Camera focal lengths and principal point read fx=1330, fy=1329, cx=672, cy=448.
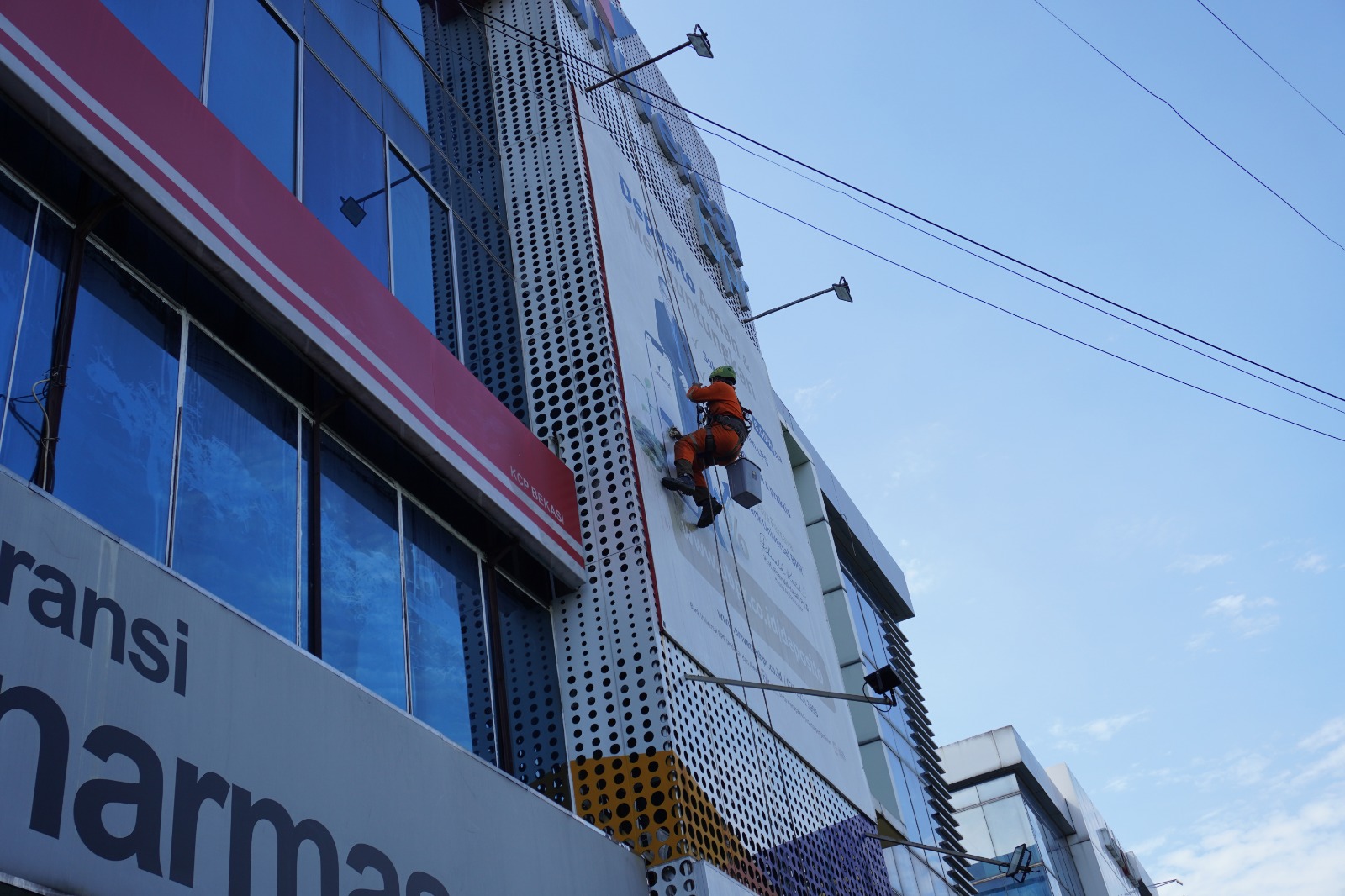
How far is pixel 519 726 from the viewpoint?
10781 mm

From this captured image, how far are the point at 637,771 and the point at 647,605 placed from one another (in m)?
1.46

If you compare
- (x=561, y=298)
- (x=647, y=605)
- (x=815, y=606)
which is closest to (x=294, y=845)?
(x=647, y=605)

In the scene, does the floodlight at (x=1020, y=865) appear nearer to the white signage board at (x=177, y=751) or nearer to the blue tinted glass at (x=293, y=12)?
the white signage board at (x=177, y=751)

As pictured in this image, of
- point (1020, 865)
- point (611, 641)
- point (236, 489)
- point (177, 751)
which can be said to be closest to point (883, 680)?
point (611, 641)

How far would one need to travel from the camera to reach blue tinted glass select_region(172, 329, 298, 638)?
292 inches

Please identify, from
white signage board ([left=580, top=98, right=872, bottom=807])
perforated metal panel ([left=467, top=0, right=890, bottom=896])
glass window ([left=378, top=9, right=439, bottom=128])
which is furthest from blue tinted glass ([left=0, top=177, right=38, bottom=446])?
white signage board ([left=580, top=98, right=872, bottom=807])

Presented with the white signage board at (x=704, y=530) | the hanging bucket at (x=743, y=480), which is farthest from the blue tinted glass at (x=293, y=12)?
the hanging bucket at (x=743, y=480)

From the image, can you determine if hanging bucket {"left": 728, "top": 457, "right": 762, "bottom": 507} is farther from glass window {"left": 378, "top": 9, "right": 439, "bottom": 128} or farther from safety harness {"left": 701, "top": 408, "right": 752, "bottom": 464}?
glass window {"left": 378, "top": 9, "right": 439, "bottom": 128}

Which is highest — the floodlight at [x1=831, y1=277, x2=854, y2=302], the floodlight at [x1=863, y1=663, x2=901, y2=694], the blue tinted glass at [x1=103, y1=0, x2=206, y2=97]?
the floodlight at [x1=831, y1=277, x2=854, y2=302]

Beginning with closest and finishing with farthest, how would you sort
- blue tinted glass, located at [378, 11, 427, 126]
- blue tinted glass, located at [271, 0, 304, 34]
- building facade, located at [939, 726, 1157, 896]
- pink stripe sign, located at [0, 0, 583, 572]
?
1. pink stripe sign, located at [0, 0, 583, 572]
2. blue tinted glass, located at [271, 0, 304, 34]
3. blue tinted glass, located at [378, 11, 427, 126]
4. building facade, located at [939, 726, 1157, 896]

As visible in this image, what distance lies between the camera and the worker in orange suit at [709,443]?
508 inches

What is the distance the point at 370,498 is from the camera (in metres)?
9.65

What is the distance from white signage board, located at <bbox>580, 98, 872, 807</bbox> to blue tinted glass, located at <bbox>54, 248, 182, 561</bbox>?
515 cm

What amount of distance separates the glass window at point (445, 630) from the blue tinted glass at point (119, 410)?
268 cm
